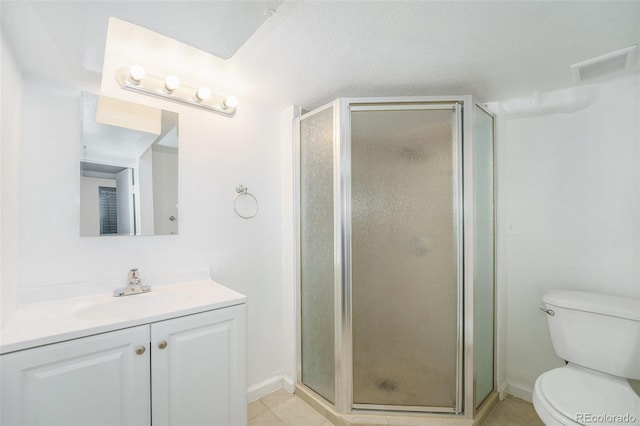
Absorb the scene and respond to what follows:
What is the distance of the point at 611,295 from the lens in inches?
66.7

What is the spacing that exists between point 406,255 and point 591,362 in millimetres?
1128

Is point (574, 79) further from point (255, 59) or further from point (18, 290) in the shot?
point (18, 290)

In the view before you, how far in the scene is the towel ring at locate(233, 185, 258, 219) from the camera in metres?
1.98

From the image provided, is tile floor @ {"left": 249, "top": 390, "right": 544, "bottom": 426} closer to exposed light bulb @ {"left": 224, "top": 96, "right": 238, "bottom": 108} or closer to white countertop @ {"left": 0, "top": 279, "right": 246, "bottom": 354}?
white countertop @ {"left": 0, "top": 279, "right": 246, "bottom": 354}

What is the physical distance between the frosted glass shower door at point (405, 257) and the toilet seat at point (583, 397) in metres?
0.46

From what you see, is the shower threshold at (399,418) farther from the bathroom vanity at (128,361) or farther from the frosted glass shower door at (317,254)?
the bathroom vanity at (128,361)

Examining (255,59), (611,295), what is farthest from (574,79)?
(255,59)

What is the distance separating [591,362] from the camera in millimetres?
1567

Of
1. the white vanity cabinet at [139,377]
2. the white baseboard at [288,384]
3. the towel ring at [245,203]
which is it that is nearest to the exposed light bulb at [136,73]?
the towel ring at [245,203]

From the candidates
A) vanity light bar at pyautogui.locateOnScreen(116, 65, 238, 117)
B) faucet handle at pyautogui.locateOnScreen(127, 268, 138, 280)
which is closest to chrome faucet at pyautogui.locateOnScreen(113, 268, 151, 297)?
faucet handle at pyautogui.locateOnScreen(127, 268, 138, 280)

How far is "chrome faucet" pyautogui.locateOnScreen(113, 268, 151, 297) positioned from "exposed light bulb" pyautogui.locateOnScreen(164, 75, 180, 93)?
103 cm

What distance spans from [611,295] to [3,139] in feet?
10.1

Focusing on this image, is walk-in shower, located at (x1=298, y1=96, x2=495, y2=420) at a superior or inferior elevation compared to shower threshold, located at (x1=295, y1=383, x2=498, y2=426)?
→ superior

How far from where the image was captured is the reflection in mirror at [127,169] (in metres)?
1.46
